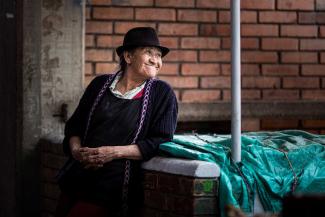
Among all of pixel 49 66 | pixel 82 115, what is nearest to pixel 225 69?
pixel 49 66

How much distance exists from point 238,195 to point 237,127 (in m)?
0.39

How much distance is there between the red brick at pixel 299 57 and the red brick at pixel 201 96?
646mm

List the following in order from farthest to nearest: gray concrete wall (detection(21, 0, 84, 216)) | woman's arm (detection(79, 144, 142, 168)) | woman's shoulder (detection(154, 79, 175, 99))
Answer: gray concrete wall (detection(21, 0, 84, 216))
woman's shoulder (detection(154, 79, 175, 99))
woman's arm (detection(79, 144, 142, 168))

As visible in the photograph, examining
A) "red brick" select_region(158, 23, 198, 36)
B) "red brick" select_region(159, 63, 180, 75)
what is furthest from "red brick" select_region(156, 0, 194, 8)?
"red brick" select_region(159, 63, 180, 75)

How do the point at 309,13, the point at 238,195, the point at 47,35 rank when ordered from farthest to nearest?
the point at 309,13 → the point at 47,35 → the point at 238,195

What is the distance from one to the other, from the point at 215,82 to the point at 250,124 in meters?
0.45

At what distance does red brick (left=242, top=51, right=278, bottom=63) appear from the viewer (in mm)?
6820

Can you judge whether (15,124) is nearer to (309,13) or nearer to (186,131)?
(186,131)

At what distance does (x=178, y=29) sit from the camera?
671cm

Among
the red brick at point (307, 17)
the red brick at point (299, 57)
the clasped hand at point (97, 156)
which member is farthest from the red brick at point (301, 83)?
the clasped hand at point (97, 156)

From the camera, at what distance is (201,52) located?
675 centimetres

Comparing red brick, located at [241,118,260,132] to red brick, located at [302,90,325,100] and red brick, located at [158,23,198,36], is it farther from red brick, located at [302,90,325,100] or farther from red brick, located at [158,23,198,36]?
red brick, located at [158,23,198,36]

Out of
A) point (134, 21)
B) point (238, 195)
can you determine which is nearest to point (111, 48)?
point (134, 21)

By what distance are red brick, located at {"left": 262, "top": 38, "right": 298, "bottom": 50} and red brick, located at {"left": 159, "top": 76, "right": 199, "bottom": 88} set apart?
655mm
